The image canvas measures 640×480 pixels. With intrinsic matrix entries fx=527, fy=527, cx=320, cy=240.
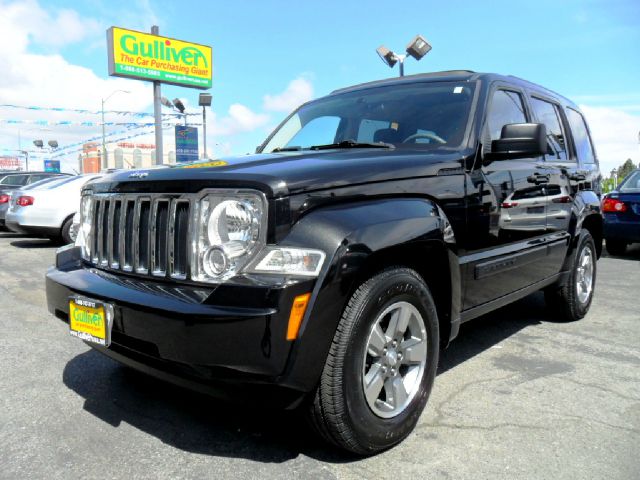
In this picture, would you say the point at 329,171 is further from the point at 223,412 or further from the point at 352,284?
the point at 223,412

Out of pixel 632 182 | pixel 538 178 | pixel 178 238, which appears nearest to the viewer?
pixel 178 238

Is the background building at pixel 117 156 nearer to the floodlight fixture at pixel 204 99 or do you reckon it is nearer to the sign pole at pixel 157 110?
the sign pole at pixel 157 110

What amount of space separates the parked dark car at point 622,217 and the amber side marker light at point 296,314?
7.69 meters

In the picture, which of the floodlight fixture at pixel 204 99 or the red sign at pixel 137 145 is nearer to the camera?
the floodlight fixture at pixel 204 99

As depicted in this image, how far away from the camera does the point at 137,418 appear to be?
9.00 feet

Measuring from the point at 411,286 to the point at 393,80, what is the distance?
6.36ft

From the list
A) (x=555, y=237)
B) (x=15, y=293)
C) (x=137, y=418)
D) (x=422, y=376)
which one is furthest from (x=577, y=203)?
(x=15, y=293)

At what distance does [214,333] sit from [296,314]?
0.31 metres

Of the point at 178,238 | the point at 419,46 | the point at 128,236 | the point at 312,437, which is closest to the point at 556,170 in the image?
the point at 312,437

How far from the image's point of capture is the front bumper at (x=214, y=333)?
6.30 feet

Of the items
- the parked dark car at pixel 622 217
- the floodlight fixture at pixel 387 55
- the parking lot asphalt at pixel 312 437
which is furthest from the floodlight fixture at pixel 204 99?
the parking lot asphalt at pixel 312 437

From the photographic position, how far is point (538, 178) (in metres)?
3.72

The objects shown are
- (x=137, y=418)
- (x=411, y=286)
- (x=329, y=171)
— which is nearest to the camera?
(x=329, y=171)

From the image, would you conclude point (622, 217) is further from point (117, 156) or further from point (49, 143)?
point (117, 156)
